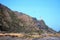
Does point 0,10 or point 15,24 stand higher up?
point 0,10

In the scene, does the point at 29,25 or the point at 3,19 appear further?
the point at 29,25

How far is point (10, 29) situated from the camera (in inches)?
3250

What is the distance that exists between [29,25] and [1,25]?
3785 centimetres

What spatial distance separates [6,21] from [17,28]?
10694 millimetres

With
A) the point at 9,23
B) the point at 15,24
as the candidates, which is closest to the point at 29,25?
the point at 15,24

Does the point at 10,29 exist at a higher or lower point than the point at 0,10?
lower

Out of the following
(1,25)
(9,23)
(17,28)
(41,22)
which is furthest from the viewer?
(41,22)

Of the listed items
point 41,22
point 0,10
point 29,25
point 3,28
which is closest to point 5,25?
point 3,28

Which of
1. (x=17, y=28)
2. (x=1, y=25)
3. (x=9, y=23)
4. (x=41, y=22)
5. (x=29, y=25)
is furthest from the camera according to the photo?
(x=41, y=22)

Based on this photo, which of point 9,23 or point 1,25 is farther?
point 9,23

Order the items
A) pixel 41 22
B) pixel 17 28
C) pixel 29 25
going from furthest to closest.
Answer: pixel 41 22
pixel 29 25
pixel 17 28

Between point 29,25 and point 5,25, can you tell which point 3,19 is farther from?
point 29,25

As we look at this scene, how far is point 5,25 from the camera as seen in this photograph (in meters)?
79.9

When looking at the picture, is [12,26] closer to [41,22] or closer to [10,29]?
[10,29]
